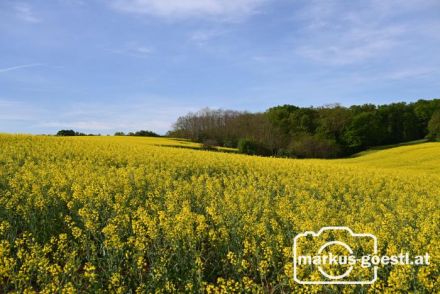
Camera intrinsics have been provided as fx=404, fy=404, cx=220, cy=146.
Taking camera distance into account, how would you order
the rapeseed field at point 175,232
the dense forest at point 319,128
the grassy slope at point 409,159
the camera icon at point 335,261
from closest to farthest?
1. the camera icon at point 335,261
2. the rapeseed field at point 175,232
3. the grassy slope at point 409,159
4. the dense forest at point 319,128

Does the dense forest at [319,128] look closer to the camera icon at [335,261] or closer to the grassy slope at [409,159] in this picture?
the grassy slope at [409,159]

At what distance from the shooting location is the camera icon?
22.8 feet

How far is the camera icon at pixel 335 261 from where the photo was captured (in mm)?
6961

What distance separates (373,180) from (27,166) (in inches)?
744

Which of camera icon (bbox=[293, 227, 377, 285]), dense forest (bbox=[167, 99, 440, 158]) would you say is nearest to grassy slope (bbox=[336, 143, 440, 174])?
dense forest (bbox=[167, 99, 440, 158])

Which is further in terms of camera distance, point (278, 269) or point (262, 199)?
point (262, 199)

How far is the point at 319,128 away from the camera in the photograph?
270 feet

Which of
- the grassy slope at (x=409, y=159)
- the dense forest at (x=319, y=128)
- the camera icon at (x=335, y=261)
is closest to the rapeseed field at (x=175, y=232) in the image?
the camera icon at (x=335, y=261)

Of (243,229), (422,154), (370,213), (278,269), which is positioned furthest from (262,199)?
(422,154)

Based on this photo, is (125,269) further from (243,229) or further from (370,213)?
(370,213)

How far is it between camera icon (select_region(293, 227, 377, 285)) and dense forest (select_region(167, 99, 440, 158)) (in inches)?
2171

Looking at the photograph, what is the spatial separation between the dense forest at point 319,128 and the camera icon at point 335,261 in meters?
55.1

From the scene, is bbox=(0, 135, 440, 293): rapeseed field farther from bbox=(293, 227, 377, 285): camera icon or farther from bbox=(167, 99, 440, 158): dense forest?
bbox=(167, 99, 440, 158): dense forest

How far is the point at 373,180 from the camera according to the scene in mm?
24047
